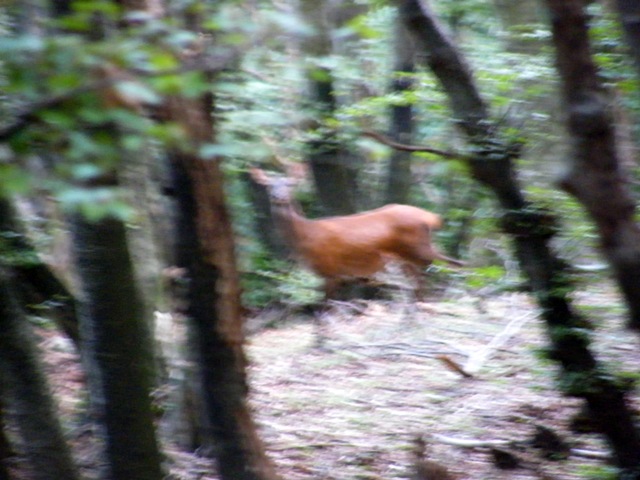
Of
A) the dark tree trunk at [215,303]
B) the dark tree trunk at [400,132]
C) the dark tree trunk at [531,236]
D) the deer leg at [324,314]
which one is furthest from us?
the dark tree trunk at [400,132]

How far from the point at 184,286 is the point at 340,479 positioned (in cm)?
262

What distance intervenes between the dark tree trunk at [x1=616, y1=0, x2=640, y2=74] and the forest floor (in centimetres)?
196

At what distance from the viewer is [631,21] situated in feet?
15.9

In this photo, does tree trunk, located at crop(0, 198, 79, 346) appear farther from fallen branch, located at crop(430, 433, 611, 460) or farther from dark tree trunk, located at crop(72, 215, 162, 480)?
fallen branch, located at crop(430, 433, 611, 460)

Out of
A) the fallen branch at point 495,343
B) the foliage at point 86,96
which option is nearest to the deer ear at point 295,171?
the fallen branch at point 495,343

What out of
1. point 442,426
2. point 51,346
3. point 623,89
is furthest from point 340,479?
point 51,346

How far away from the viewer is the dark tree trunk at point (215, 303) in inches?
199

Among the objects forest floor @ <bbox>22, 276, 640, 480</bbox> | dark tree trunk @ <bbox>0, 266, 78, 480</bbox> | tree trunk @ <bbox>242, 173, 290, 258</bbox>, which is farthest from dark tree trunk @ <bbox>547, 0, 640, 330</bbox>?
tree trunk @ <bbox>242, 173, 290, 258</bbox>

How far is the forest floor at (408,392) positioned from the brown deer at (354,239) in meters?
0.97

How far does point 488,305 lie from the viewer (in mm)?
12945

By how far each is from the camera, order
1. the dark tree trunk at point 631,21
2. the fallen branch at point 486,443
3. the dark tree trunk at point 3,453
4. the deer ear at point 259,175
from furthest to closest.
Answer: the deer ear at point 259,175 → the fallen branch at point 486,443 → the dark tree trunk at point 3,453 → the dark tree trunk at point 631,21

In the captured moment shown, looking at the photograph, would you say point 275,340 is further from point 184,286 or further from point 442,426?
point 184,286

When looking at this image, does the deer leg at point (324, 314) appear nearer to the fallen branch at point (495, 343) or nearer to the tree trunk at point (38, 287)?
the fallen branch at point (495, 343)

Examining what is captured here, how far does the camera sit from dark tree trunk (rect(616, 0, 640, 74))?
189 inches
